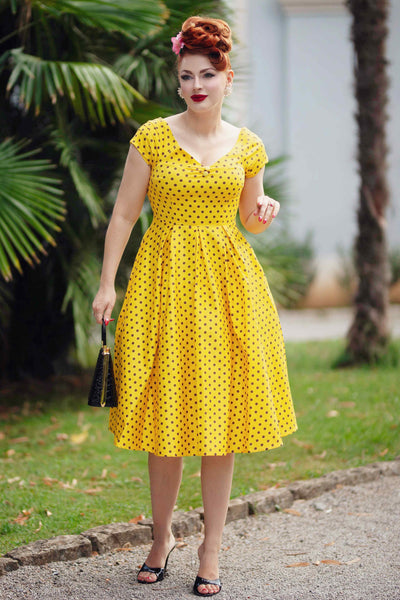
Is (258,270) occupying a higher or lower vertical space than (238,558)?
higher

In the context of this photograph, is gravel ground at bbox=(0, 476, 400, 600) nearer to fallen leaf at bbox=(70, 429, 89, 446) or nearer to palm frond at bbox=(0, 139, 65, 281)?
fallen leaf at bbox=(70, 429, 89, 446)

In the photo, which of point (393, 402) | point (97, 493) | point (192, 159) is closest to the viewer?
point (192, 159)

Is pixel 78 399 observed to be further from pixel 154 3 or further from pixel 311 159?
pixel 311 159

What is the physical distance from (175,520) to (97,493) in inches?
23.6

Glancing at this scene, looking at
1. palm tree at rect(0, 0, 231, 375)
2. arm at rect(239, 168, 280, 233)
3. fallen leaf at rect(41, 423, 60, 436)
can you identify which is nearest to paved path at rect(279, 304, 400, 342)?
palm tree at rect(0, 0, 231, 375)

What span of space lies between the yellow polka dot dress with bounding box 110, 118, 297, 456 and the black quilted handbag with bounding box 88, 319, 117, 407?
0.04 meters

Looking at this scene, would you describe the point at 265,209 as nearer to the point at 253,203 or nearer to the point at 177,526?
the point at 253,203

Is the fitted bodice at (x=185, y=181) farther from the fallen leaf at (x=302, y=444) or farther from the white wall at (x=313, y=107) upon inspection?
the white wall at (x=313, y=107)

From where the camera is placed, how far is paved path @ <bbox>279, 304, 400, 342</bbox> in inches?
352

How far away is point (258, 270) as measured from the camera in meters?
2.81

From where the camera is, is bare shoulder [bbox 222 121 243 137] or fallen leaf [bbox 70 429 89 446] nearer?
bare shoulder [bbox 222 121 243 137]

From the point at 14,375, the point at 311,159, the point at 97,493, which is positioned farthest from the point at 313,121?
the point at 97,493

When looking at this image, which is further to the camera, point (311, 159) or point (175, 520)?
point (311, 159)

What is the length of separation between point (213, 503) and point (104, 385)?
544 millimetres
